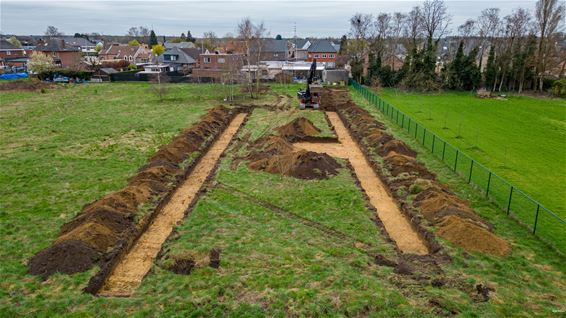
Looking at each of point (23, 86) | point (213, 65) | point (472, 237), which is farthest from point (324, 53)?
point (472, 237)

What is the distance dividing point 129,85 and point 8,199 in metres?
45.9

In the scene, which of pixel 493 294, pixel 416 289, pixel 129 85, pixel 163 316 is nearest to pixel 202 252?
pixel 163 316

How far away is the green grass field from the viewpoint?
446 inches

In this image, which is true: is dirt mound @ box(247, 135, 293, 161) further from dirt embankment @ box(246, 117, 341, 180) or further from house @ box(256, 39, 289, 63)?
house @ box(256, 39, 289, 63)

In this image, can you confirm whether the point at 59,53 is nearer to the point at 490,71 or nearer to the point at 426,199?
the point at 490,71

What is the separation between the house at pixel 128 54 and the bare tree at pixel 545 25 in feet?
264

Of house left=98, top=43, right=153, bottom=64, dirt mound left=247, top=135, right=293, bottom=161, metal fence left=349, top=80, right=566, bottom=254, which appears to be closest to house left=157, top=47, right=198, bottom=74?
house left=98, top=43, right=153, bottom=64

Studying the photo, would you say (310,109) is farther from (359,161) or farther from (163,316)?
(163,316)

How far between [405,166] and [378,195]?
347 centimetres

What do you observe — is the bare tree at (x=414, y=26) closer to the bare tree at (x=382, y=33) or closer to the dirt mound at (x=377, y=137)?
the bare tree at (x=382, y=33)

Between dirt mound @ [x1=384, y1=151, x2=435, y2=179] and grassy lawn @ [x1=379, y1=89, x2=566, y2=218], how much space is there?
4.57 m

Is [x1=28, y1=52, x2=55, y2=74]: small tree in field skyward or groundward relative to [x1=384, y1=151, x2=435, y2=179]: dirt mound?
skyward

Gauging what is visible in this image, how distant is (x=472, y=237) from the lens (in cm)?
1523

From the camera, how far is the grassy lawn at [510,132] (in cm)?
2255
